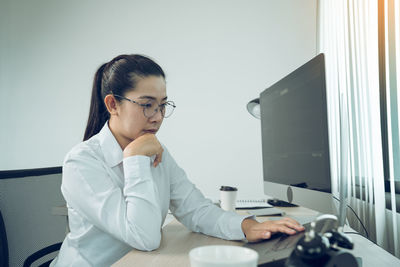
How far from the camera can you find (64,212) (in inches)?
51.7

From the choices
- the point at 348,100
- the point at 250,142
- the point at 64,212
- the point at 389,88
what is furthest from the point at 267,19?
the point at 64,212

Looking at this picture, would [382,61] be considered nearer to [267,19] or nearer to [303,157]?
[303,157]

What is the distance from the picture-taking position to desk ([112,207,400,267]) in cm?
73

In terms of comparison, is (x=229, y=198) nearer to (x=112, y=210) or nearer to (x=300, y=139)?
(x=300, y=139)

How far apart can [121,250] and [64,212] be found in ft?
1.51

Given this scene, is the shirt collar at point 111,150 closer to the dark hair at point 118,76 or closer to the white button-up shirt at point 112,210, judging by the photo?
the white button-up shirt at point 112,210

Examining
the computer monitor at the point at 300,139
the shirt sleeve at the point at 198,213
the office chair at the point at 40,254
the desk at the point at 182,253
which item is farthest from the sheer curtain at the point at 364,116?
the office chair at the point at 40,254

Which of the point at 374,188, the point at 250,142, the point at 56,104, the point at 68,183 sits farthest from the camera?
the point at 56,104

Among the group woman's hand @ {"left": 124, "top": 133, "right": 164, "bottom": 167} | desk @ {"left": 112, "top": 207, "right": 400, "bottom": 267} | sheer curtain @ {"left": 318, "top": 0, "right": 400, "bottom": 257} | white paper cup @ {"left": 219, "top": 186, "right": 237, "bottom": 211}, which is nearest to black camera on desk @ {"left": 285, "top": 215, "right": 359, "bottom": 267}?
desk @ {"left": 112, "top": 207, "right": 400, "bottom": 267}

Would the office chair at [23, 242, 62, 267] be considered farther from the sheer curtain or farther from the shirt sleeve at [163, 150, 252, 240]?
the sheer curtain

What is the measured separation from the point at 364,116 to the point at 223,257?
3.17ft

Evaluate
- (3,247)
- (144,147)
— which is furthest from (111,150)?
(3,247)

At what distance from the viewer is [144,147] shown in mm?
1002

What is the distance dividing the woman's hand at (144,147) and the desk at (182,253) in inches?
10.6
